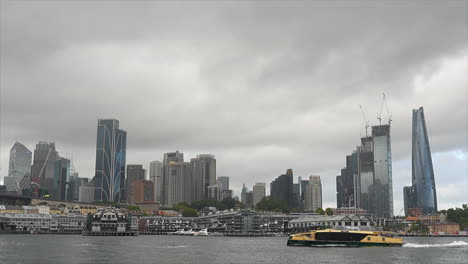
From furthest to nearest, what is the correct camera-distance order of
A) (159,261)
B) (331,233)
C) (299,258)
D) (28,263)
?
(331,233) → (299,258) → (159,261) → (28,263)

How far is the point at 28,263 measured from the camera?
79562 millimetres

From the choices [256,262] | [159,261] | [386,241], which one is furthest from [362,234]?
[159,261]

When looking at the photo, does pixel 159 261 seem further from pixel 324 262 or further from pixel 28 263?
pixel 324 262

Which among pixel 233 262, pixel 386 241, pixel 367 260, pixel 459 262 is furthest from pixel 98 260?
pixel 386 241

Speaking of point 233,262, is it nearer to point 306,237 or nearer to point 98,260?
point 98,260

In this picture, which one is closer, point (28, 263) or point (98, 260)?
point (28, 263)

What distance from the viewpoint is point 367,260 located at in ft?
289

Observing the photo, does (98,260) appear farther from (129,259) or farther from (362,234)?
(362,234)

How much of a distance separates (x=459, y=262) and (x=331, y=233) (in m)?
35.4

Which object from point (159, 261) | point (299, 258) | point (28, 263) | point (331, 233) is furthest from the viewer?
point (331, 233)

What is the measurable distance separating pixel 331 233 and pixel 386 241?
12595 mm

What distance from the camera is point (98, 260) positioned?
282 ft

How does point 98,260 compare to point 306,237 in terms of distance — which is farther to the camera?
point 306,237

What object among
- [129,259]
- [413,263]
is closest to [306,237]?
[413,263]
